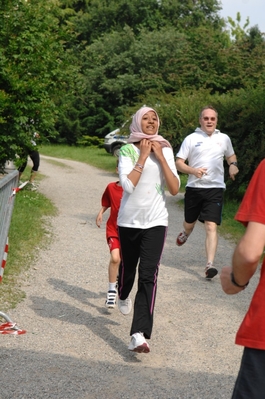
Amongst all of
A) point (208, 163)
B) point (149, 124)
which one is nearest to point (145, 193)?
point (149, 124)

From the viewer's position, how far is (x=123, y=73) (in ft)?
141

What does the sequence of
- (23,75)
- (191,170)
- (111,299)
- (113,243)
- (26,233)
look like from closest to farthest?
(111,299)
(113,243)
(191,170)
(26,233)
(23,75)

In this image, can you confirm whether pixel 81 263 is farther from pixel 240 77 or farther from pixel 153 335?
pixel 240 77

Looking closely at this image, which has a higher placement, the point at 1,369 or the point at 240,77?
the point at 240,77

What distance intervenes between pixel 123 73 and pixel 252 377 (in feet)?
134

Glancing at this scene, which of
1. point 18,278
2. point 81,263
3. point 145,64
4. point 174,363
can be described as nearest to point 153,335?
point 174,363

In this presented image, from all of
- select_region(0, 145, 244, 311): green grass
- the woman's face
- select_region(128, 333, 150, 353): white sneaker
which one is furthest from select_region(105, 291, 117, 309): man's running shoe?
the woman's face

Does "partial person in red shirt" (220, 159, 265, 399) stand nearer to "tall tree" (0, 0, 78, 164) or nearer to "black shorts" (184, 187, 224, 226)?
"black shorts" (184, 187, 224, 226)

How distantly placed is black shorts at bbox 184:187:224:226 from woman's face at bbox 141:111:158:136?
3317 mm

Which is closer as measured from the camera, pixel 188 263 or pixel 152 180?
pixel 152 180

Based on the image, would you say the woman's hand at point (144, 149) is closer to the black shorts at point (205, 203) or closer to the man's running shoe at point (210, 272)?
the man's running shoe at point (210, 272)

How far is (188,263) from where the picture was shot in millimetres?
10164

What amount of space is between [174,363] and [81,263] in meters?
4.20

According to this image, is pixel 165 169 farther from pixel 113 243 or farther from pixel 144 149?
pixel 113 243
